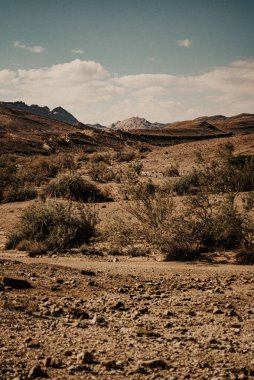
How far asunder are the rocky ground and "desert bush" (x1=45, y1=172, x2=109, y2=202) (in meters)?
11.1

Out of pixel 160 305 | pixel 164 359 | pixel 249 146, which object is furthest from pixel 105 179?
pixel 164 359

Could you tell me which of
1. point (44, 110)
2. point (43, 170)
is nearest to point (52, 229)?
point (43, 170)

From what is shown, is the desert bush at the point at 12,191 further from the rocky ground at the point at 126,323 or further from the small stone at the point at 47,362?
the small stone at the point at 47,362

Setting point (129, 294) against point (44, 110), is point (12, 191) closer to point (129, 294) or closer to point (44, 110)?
point (129, 294)

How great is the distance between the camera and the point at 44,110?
→ 6127 inches

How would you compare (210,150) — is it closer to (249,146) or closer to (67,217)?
(249,146)

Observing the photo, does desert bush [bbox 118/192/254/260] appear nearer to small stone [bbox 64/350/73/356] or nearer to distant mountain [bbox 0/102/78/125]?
small stone [bbox 64/350/73/356]

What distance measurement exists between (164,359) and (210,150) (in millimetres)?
36026

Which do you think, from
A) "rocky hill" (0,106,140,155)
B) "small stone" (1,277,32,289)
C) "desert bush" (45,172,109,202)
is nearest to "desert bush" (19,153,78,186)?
"desert bush" (45,172,109,202)

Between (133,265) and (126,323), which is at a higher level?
(133,265)

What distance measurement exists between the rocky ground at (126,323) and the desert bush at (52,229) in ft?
10.5

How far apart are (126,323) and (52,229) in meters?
7.82

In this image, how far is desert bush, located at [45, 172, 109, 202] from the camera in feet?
68.8

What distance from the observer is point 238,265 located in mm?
10500
